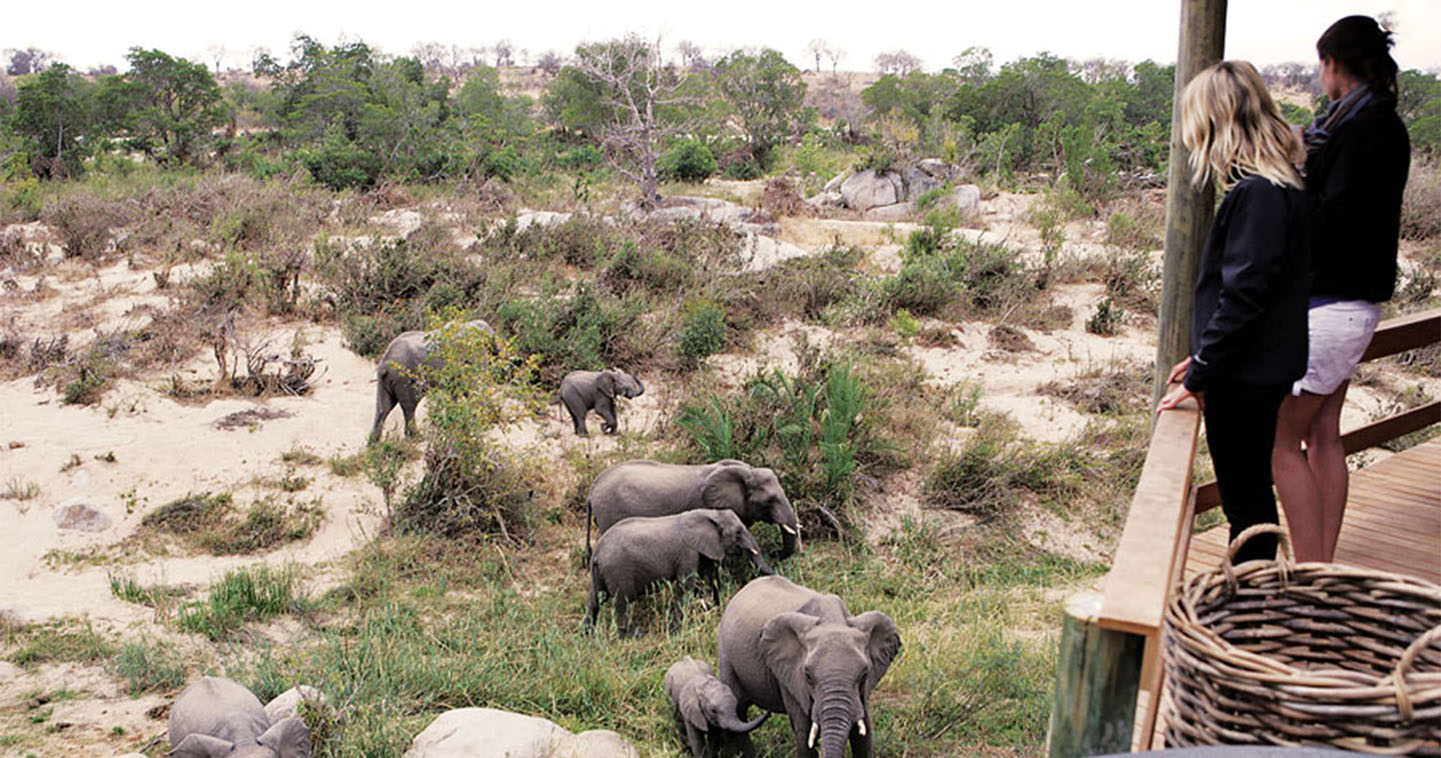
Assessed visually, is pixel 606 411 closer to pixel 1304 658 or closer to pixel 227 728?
pixel 227 728

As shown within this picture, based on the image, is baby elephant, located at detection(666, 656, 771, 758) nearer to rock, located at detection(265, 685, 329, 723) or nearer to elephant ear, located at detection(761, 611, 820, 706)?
elephant ear, located at detection(761, 611, 820, 706)

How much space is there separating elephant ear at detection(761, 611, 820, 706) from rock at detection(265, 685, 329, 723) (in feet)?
5.76

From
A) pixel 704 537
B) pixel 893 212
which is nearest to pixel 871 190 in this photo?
pixel 893 212

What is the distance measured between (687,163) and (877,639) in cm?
1731

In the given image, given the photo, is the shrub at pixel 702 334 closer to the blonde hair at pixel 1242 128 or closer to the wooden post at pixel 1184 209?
the wooden post at pixel 1184 209

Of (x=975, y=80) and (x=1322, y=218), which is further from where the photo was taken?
(x=975, y=80)

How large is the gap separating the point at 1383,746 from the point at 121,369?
31.3 ft

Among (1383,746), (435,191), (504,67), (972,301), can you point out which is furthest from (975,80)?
(504,67)

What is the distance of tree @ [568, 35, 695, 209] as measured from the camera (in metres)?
16.0

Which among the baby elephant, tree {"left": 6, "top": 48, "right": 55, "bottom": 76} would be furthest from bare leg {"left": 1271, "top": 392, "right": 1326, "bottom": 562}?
tree {"left": 6, "top": 48, "right": 55, "bottom": 76}

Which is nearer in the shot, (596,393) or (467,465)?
(467,465)

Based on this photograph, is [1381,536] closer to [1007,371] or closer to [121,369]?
[1007,371]

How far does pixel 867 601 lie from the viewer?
5812mm

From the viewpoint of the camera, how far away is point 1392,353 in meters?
4.29
